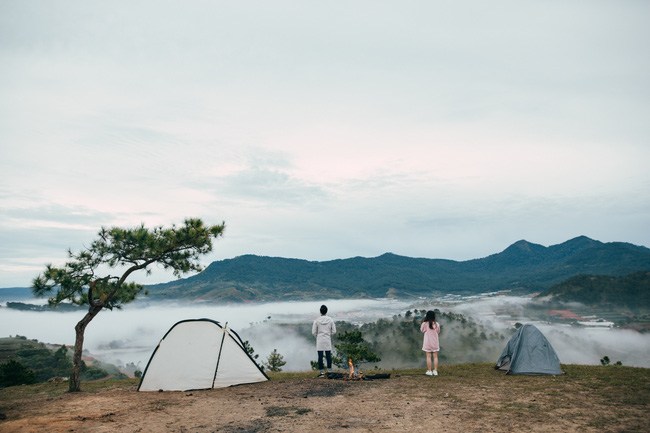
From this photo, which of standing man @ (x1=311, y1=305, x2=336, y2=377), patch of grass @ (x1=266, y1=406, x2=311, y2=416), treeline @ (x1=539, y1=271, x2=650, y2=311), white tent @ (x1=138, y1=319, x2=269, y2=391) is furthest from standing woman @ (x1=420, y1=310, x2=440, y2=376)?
treeline @ (x1=539, y1=271, x2=650, y2=311)

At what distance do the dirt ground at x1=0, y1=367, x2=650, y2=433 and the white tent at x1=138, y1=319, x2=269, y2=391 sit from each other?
0.52 m

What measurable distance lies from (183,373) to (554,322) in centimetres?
15935

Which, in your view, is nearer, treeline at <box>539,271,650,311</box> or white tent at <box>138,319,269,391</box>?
white tent at <box>138,319,269,391</box>

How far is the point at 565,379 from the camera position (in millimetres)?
14492

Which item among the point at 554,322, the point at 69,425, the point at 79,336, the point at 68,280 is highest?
the point at 68,280

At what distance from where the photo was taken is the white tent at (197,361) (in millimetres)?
15109

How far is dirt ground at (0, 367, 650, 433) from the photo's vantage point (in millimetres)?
9883

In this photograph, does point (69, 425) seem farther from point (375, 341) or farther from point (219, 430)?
point (375, 341)

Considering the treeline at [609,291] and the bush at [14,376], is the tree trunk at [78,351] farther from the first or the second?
the treeline at [609,291]

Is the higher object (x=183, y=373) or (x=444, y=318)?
(x=183, y=373)

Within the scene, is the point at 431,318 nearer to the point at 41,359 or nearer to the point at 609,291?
the point at 41,359

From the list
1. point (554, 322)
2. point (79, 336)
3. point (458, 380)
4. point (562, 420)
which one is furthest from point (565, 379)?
point (554, 322)

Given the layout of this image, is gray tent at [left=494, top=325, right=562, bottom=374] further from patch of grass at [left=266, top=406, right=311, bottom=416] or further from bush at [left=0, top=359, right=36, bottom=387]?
bush at [left=0, top=359, right=36, bottom=387]

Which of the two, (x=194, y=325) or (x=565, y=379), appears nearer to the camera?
(x=565, y=379)
